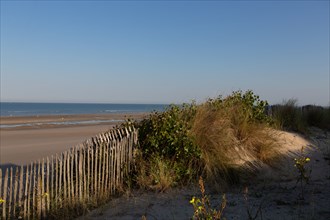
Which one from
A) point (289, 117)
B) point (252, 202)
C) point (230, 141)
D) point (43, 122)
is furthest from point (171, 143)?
point (43, 122)

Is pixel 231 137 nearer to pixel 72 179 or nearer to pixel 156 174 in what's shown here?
pixel 156 174

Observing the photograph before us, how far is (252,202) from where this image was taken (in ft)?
22.2

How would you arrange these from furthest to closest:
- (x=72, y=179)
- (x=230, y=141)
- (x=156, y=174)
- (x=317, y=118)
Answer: (x=317, y=118)
(x=230, y=141)
(x=156, y=174)
(x=72, y=179)

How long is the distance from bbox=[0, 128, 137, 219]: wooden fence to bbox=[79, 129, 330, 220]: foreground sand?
42 centimetres

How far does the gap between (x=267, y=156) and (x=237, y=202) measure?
135 inches

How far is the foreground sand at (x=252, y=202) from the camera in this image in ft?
20.0

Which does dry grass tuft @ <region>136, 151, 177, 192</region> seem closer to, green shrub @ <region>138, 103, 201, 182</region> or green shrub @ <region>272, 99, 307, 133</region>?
green shrub @ <region>138, 103, 201, 182</region>

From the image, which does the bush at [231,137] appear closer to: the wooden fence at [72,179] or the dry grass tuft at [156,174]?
the dry grass tuft at [156,174]

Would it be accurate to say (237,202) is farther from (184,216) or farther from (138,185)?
(138,185)

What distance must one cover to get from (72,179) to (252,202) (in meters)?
3.28

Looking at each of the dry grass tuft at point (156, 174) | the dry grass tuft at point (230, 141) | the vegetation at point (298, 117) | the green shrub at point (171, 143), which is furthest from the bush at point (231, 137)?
the vegetation at point (298, 117)

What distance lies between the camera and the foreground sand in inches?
240

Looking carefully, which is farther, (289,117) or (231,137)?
(289,117)

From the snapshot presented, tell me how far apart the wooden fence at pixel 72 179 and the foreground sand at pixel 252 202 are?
42cm
